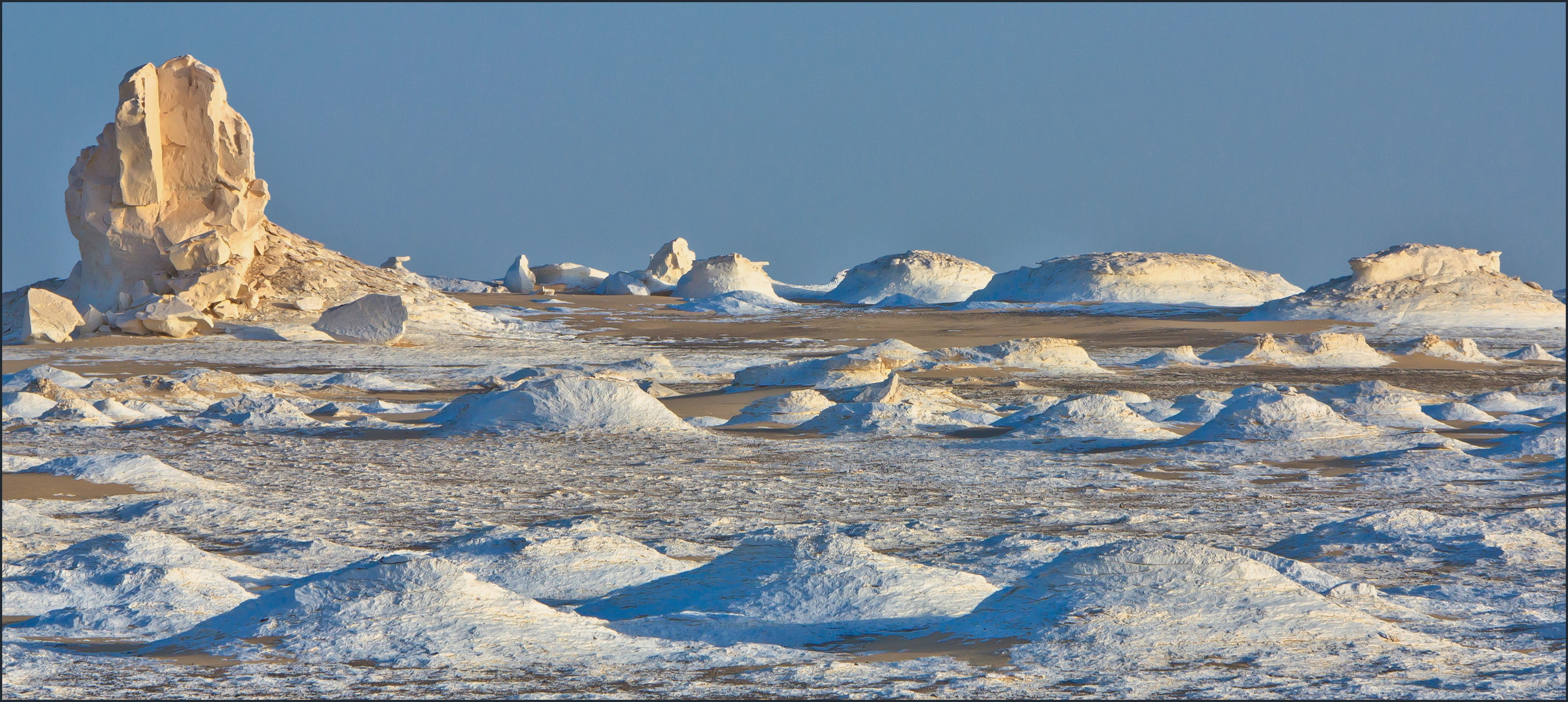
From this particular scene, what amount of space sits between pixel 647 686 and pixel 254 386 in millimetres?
12616

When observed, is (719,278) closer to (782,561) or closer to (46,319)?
(46,319)

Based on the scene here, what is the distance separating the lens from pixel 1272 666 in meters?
4.78

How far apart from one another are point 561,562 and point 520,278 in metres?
42.3

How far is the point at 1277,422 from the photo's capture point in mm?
11688

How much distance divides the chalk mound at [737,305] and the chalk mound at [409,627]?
30.2m

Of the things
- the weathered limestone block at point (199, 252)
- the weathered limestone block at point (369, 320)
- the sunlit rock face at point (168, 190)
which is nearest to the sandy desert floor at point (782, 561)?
the weathered limestone block at point (369, 320)

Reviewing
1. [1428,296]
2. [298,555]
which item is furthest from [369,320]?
[1428,296]

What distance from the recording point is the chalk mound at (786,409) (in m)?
13.3

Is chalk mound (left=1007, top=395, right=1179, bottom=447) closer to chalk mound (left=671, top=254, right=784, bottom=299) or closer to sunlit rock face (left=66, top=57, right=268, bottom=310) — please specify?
sunlit rock face (left=66, top=57, right=268, bottom=310)

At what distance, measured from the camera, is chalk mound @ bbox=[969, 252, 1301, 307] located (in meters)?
40.4

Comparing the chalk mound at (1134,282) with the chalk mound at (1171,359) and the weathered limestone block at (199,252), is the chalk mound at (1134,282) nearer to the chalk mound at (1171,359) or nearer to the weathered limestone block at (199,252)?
the chalk mound at (1171,359)

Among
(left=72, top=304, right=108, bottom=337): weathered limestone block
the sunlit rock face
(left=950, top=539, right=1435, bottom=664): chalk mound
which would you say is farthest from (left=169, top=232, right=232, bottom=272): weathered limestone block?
(left=950, top=539, right=1435, bottom=664): chalk mound

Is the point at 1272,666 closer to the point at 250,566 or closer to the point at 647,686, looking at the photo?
the point at 647,686

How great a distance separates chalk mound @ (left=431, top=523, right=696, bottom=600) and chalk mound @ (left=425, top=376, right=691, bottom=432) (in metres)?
5.75
